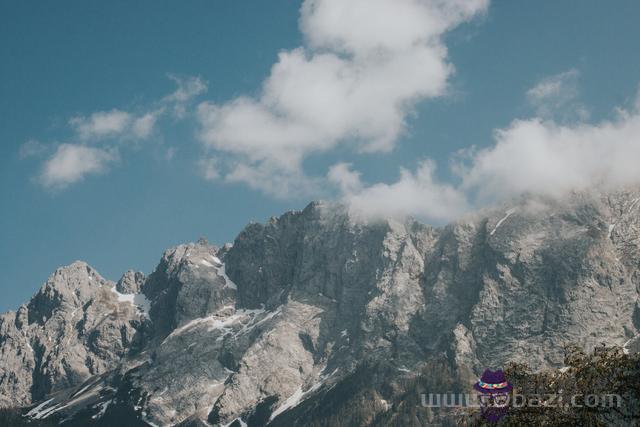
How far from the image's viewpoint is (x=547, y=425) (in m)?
70.8

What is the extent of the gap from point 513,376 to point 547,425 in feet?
26.6

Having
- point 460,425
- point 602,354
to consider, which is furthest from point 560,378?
point 460,425

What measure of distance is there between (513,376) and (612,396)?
32.3ft

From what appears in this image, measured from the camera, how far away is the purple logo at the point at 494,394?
74.8 m

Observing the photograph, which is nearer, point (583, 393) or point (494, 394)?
point (583, 393)

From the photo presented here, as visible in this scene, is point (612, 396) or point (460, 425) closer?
point (612, 396)

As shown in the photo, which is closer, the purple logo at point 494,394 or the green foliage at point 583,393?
the green foliage at point 583,393

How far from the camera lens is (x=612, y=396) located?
7231cm

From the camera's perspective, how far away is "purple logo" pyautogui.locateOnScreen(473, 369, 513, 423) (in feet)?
245

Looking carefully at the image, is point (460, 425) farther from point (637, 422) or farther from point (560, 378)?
point (637, 422)

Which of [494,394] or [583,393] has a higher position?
[494,394]

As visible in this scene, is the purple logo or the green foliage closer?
the green foliage

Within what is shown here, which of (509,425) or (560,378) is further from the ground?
Result: (560,378)

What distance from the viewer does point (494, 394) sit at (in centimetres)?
7688
